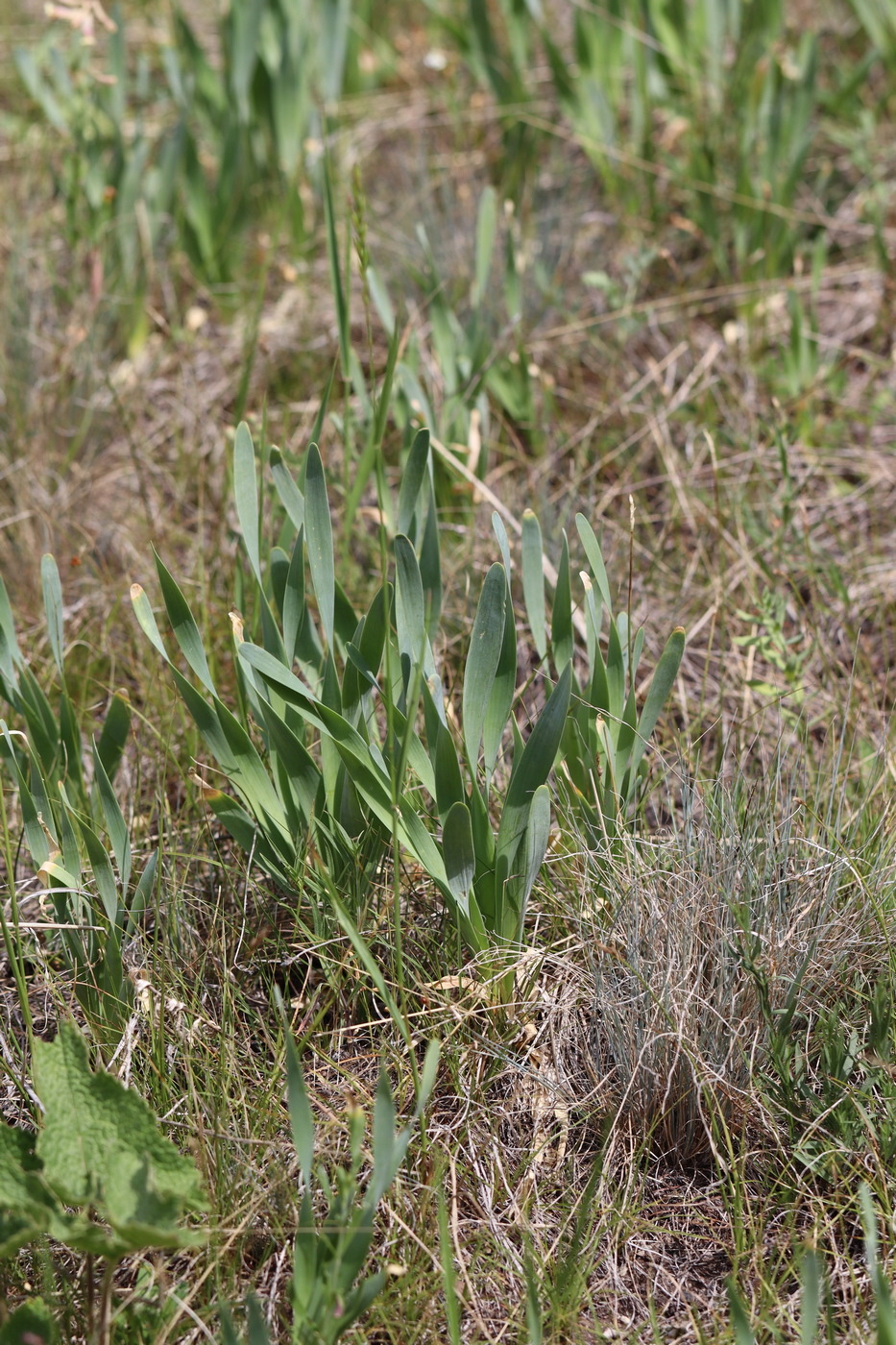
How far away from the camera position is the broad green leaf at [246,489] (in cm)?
145

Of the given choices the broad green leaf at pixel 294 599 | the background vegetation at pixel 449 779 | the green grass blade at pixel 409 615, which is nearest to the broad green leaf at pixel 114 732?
the background vegetation at pixel 449 779

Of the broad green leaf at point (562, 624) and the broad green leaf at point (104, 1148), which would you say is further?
the broad green leaf at point (562, 624)

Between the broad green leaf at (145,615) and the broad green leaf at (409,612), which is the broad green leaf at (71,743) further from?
the broad green leaf at (409,612)

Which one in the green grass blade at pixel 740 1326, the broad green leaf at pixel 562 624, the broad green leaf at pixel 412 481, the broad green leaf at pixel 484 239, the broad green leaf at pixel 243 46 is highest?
the broad green leaf at pixel 243 46

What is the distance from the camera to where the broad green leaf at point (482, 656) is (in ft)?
4.45

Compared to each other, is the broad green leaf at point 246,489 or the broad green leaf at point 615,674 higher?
the broad green leaf at point 246,489

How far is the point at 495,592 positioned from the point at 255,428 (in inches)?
41.2

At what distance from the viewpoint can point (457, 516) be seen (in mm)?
2199

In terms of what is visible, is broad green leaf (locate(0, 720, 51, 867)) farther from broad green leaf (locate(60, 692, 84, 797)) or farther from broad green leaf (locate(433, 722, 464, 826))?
broad green leaf (locate(433, 722, 464, 826))

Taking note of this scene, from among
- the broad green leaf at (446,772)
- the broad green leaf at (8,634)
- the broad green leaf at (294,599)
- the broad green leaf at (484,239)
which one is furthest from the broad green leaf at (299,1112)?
the broad green leaf at (484,239)

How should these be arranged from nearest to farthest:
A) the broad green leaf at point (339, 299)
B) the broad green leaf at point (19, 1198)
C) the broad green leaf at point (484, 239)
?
the broad green leaf at point (19, 1198)
the broad green leaf at point (339, 299)
the broad green leaf at point (484, 239)

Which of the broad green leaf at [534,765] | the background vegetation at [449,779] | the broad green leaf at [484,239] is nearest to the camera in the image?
the background vegetation at [449,779]

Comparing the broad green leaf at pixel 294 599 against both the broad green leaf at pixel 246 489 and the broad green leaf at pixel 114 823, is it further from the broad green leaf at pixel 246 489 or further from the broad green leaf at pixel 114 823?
the broad green leaf at pixel 114 823

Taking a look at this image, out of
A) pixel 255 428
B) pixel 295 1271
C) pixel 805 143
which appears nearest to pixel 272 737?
pixel 295 1271
